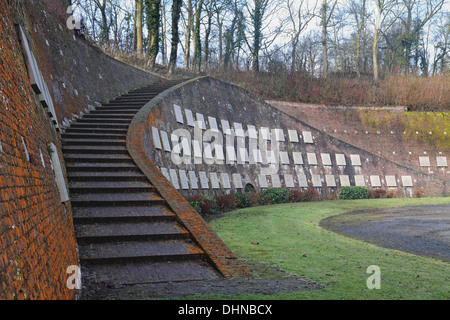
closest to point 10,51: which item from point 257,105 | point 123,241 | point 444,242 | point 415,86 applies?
point 123,241

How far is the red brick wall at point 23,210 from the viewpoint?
8.43 ft

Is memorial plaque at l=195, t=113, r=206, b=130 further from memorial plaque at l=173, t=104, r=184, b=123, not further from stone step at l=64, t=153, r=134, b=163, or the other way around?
stone step at l=64, t=153, r=134, b=163

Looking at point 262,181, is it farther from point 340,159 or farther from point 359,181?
point 359,181

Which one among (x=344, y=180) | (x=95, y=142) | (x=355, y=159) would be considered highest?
(x=95, y=142)

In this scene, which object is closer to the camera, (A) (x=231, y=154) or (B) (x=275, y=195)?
(B) (x=275, y=195)

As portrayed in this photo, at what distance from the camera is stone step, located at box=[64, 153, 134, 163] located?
920 cm

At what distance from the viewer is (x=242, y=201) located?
15797 millimetres

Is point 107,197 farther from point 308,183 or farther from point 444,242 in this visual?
point 308,183

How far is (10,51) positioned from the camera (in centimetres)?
446

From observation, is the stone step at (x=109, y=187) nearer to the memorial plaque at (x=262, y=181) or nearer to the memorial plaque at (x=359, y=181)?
the memorial plaque at (x=262, y=181)

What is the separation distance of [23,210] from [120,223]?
407cm

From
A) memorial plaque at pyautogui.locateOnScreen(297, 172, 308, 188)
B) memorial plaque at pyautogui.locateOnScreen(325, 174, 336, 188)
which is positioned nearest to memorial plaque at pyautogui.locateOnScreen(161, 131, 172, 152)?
memorial plaque at pyautogui.locateOnScreen(297, 172, 308, 188)

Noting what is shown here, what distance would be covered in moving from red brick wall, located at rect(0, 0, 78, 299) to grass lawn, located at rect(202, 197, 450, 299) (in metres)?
1.98

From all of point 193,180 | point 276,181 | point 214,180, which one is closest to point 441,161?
point 276,181
